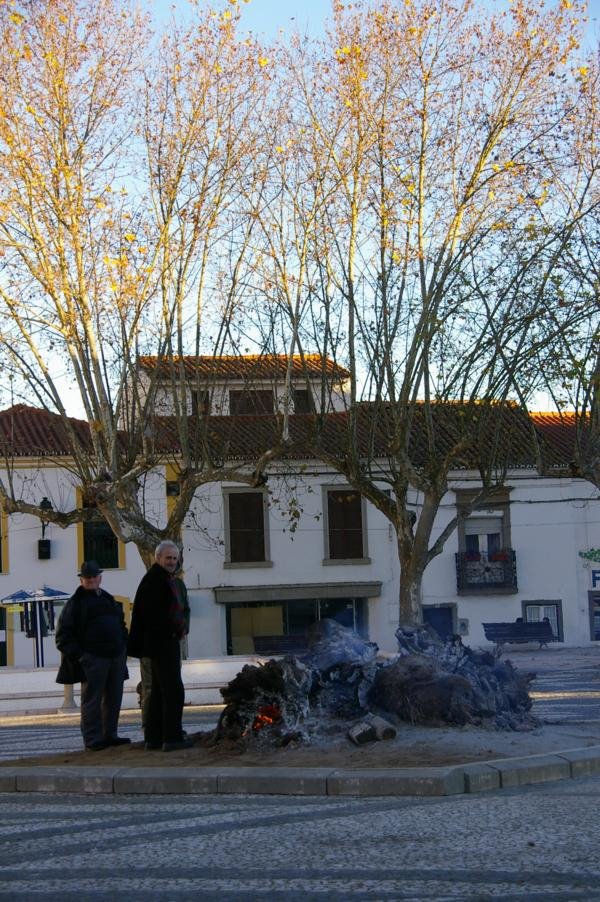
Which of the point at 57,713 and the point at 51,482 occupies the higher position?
the point at 51,482

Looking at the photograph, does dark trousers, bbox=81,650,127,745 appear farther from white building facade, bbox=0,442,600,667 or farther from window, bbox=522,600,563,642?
window, bbox=522,600,563,642

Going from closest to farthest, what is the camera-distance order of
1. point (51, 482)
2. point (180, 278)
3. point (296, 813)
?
point (296, 813) → point (180, 278) → point (51, 482)

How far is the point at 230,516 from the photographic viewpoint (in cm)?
4203

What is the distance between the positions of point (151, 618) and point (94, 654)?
760 mm

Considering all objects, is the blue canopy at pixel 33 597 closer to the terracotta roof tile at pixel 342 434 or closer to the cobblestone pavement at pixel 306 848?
the terracotta roof tile at pixel 342 434

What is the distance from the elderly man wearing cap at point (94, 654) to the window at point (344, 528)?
31.2 meters

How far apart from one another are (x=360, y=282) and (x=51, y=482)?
Result: 20.0 m

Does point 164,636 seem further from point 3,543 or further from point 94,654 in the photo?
point 3,543

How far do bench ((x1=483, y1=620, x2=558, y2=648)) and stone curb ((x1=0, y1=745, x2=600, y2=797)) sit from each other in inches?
1214

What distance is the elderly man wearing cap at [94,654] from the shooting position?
11.0 meters

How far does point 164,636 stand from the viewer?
34.6 feet

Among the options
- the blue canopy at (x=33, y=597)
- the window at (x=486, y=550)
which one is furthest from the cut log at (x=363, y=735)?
Answer: the window at (x=486, y=550)

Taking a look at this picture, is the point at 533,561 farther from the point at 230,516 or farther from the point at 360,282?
the point at 360,282

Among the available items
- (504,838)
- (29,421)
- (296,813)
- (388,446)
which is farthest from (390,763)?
(29,421)
